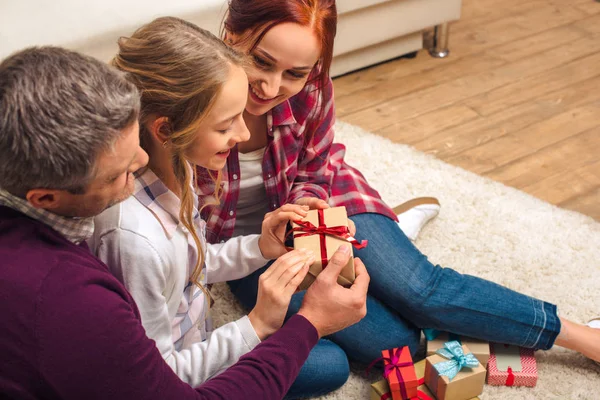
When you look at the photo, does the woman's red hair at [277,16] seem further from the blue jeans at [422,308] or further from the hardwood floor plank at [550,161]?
the hardwood floor plank at [550,161]

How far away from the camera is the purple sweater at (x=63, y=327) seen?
89 cm

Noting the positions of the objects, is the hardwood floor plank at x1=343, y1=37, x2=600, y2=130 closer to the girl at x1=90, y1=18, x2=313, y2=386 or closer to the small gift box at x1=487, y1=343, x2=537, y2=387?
the small gift box at x1=487, y1=343, x2=537, y2=387

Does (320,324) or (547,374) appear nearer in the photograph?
(320,324)

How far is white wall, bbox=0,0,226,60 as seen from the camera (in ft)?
6.84

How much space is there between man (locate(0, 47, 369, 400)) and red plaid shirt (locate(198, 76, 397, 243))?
64 centimetres

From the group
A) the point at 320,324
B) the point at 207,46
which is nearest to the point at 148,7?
the point at 207,46

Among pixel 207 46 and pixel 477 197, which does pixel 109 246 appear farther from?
pixel 477 197

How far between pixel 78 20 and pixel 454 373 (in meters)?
1.46

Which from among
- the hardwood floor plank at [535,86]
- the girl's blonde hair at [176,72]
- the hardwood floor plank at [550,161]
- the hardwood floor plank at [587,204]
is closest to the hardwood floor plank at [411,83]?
the hardwood floor plank at [535,86]

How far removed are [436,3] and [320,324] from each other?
2.01 metres

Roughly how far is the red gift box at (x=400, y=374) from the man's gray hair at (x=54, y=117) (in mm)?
901

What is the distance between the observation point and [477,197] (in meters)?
2.26

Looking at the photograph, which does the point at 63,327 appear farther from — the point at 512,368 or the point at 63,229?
the point at 512,368

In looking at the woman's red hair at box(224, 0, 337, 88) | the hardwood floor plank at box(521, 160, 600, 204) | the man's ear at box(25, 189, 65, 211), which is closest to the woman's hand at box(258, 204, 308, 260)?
the woman's red hair at box(224, 0, 337, 88)
